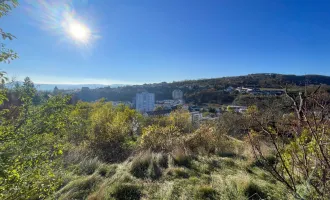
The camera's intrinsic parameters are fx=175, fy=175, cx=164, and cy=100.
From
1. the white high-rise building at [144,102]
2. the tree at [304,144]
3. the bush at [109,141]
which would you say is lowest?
the white high-rise building at [144,102]

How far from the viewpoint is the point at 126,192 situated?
3631mm

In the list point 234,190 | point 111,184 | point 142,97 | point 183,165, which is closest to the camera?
point 234,190

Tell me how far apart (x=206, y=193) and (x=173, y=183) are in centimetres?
75

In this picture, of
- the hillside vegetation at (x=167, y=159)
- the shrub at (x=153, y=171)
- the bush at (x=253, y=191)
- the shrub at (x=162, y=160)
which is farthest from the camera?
the shrub at (x=162, y=160)

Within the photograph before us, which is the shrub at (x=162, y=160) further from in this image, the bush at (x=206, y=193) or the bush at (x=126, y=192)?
the bush at (x=206, y=193)

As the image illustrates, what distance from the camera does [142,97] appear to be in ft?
169

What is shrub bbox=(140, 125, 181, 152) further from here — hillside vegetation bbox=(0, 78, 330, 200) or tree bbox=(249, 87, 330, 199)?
tree bbox=(249, 87, 330, 199)

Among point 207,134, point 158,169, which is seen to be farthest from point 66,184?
point 207,134

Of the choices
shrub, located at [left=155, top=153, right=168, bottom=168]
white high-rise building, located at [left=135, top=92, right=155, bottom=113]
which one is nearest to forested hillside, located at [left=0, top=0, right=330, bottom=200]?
shrub, located at [left=155, top=153, right=168, bottom=168]

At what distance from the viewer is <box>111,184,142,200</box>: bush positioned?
348 centimetres

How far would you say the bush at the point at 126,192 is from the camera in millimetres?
3484

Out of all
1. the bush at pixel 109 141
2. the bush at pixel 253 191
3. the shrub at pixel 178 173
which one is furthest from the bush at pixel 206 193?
the bush at pixel 109 141

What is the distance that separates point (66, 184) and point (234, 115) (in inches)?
373

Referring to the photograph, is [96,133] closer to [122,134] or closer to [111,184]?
[122,134]
